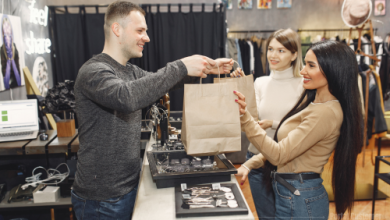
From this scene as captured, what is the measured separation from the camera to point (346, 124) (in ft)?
4.18

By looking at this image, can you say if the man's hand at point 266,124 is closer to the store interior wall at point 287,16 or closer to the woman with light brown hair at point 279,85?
the woman with light brown hair at point 279,85

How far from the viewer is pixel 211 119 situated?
116 centimetres

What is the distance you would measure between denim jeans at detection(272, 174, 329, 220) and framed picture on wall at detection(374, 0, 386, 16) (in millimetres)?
5666

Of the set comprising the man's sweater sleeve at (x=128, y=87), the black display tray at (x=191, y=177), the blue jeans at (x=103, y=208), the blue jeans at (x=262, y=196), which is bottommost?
the blue jeans at (x=262, y=196)

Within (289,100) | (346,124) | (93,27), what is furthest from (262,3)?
(346,124)

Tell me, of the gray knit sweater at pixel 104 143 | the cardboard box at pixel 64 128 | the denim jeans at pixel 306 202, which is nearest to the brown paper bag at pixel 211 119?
the gray knit sweater at pixel 104 143

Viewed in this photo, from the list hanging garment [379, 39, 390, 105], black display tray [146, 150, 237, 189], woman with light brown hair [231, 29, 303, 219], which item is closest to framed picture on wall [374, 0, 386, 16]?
hanging garment [379, 39, 390, 105]

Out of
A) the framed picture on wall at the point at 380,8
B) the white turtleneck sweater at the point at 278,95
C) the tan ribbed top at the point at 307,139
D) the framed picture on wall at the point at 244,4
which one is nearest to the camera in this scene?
the tan ribbed top at the point at 307,139

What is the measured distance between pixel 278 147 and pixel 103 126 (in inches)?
32.9

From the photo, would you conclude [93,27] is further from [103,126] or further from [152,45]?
[103,126]

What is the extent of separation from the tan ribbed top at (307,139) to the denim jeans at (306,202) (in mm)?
68

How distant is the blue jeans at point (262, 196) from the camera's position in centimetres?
173

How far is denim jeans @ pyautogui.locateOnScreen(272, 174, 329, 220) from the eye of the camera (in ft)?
4.25

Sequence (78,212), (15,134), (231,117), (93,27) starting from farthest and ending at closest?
1. (93,27)
2. (15,134)
3. (78,212)
4. (231,117)
